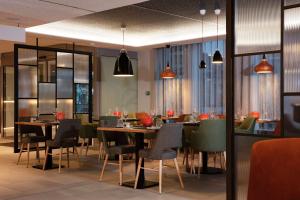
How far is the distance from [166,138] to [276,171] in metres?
3.23

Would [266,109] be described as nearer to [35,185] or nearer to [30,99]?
[35,185]

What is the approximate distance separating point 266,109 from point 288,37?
0.77 metres

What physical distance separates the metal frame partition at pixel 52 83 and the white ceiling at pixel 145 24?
0.69m

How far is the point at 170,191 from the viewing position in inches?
215

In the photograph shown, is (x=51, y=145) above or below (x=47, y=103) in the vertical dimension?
below

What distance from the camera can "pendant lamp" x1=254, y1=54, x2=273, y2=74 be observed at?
3894mm

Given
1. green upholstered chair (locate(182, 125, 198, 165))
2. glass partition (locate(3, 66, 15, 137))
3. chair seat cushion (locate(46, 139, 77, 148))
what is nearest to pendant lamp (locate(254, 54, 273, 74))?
green upholstered chair (locate(182, 125, 198, 165))

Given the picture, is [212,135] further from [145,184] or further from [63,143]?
[63,143]

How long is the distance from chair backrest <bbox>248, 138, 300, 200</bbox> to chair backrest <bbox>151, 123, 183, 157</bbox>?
121 inches

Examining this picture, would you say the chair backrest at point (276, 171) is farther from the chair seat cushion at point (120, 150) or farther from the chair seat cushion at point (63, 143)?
the chair seat cushion at point (63, 143)

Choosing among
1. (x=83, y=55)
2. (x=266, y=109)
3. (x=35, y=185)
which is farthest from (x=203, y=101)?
(x=266, y=109)

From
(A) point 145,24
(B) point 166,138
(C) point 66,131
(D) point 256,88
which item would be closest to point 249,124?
(D) point 256,88

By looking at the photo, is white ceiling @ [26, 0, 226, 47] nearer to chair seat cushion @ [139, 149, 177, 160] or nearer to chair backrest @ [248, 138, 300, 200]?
chair seat cushion @ [139, 149, 177, 160]

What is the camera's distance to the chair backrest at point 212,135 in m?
6.02
